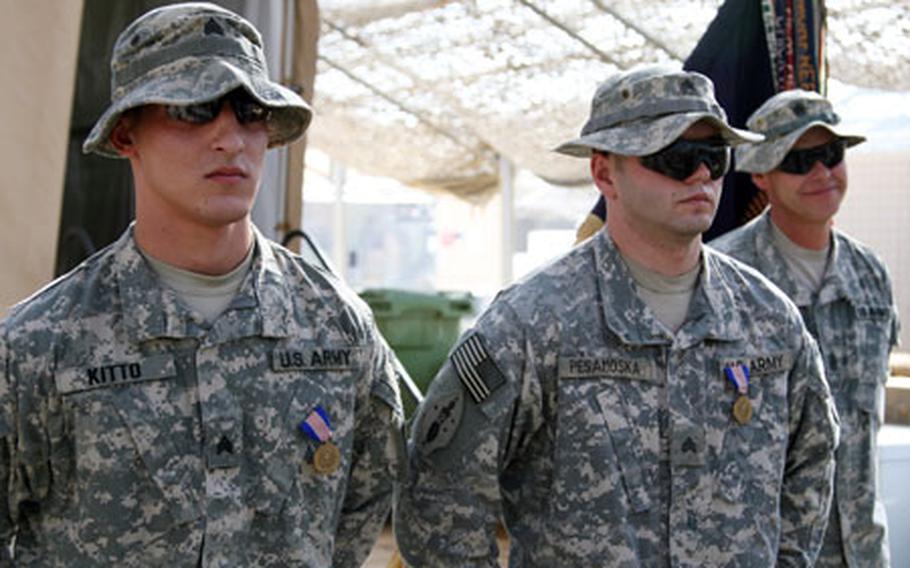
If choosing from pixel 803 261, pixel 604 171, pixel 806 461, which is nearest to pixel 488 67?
pixel 803 261

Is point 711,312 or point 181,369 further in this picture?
point 711,312

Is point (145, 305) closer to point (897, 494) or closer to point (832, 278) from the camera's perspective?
point (832, 278)

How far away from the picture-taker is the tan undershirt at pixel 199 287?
75.4 inches

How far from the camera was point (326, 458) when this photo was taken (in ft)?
6.40

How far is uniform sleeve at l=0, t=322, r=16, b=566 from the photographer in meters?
1.76

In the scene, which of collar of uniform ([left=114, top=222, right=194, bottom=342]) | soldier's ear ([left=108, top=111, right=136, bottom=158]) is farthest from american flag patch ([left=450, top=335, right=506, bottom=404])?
soldier's ear ([left=108, top=111, right=136, bottom=158])

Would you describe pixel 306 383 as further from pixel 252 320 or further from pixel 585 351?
pixel 585 351

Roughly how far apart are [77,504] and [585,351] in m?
0.95

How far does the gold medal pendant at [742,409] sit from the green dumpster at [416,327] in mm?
4714

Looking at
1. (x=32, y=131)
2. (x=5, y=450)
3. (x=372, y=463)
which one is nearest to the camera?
(x=5, y=450)

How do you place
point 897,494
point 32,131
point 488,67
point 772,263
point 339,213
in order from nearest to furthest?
point 32,131
point 772,263
point 897,494
point 488,67
point 339,213

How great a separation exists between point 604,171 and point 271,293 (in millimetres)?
777

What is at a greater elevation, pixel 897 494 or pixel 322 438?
pixel 322 438

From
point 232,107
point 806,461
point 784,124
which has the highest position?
point 784,124
